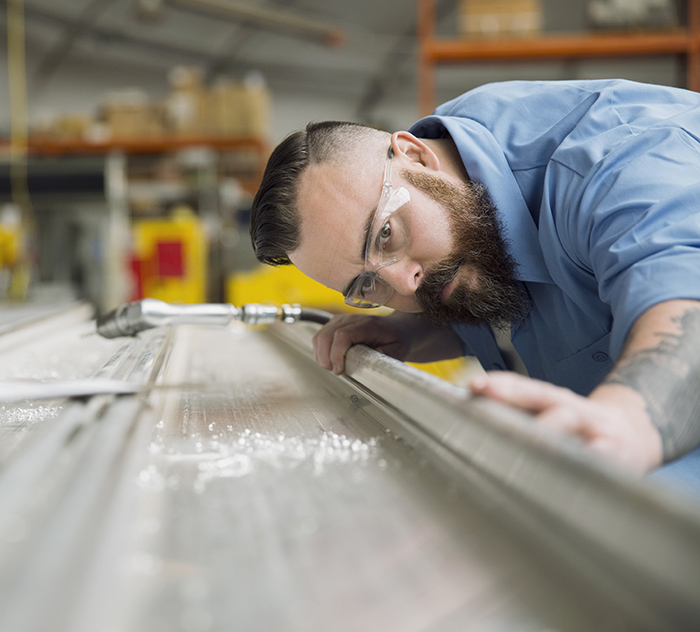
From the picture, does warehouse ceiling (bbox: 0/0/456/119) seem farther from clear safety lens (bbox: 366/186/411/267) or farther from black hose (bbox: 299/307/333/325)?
clear safety lens (bbox: 366/186/411/267)

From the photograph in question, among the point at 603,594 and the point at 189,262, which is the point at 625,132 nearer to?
the point at 603,594

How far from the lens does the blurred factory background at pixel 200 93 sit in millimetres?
3006

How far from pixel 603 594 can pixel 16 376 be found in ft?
3.14

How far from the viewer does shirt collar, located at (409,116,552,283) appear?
960mm

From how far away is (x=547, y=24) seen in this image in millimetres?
6566

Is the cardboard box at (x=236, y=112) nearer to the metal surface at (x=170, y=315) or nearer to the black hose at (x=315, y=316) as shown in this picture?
the black hose at (x=315, y=316)

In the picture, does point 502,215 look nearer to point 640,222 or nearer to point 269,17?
point 640,222

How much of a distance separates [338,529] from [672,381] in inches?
12.7

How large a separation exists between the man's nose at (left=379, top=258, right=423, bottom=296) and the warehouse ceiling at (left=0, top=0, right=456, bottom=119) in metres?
5.47

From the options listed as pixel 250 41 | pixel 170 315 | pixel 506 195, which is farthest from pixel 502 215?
pixel 250 41

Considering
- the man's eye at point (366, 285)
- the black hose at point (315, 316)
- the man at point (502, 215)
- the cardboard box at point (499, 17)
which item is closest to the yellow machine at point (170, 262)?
the cardboard box at point (499, 17)

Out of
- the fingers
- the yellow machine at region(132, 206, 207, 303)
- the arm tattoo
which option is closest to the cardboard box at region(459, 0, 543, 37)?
the yellow machine at region(132, 206, 207, 303)

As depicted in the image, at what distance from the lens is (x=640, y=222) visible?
0.66m

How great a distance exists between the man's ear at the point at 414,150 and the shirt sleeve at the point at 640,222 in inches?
11.1
